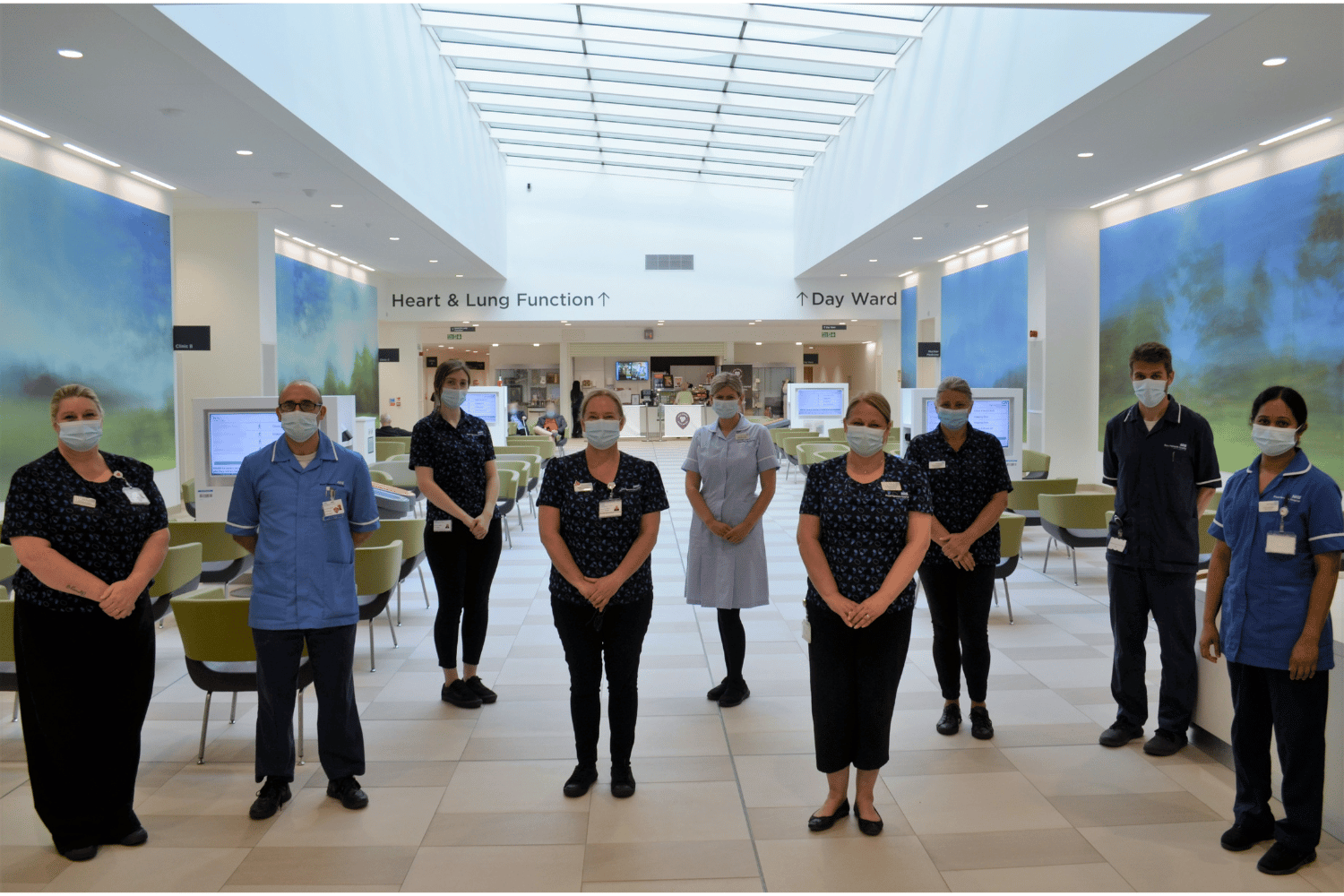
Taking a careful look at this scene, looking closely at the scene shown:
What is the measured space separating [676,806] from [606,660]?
0.63 metres

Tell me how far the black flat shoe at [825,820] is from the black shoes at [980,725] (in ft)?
3.84

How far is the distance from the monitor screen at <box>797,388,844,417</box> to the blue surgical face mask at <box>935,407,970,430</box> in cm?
1643

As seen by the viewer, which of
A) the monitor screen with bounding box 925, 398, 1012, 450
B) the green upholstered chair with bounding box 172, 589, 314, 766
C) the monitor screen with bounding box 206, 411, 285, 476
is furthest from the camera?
the monitor screen with bounding box 925, 398, 1012, 450

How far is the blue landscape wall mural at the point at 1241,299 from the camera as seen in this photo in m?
8.60

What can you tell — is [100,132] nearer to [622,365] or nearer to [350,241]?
[350,241]

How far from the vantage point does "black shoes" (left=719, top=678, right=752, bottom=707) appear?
4.93 metres

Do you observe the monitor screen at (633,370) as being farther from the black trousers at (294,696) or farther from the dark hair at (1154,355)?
the black trousers at (294,696)

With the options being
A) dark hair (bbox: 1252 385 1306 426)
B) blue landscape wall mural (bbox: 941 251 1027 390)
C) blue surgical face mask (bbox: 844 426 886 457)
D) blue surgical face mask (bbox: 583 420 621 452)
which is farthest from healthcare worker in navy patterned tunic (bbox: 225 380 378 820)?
blue landscape wall mural (bbox: 941 251 1027 390)

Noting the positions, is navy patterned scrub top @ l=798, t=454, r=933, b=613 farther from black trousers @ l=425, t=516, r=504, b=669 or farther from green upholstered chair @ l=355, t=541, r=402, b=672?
green upholstered chair @ l=355, t=541, r=402, b=672

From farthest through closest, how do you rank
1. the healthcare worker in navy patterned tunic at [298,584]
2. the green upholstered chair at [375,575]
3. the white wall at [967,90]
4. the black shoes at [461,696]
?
1. the white wall at [967,90]
2. the green upholstered chair at [375,575]
3. the black shoes at [461,696]
4. the healthcare worker in navy patterned tunic at [298,584]

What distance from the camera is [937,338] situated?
20.6 metres

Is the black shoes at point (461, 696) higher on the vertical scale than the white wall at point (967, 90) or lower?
lower

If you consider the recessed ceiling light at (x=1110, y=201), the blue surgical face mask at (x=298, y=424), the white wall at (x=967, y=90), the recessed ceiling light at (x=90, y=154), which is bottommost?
the blue surgical face mask at (x=298, y=424)

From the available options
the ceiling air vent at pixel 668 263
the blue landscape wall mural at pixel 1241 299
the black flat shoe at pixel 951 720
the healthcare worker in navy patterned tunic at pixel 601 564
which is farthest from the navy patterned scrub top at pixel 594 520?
the ceiling air vent at pixel 668 263
